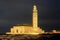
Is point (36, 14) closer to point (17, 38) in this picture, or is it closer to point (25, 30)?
point (25, 30)

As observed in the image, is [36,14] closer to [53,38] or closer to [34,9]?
[34,9]

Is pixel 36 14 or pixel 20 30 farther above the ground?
pixel 36 14

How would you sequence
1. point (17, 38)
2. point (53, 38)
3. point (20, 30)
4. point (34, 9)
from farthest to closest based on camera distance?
point (20, 30), point (34, 9), point (17, 38), point (53, 38)

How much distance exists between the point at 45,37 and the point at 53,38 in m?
1.75

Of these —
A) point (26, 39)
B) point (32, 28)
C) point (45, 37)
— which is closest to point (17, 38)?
point (26, 39)

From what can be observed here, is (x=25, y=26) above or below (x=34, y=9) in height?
below

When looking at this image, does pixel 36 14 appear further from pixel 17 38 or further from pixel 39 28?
pixel 17 38

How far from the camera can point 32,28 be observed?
64.4 meters

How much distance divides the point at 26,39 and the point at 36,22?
20.2m

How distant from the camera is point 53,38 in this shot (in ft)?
138

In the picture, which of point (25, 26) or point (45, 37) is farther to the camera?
point (25, 26)

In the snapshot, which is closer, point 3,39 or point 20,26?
point 3,39

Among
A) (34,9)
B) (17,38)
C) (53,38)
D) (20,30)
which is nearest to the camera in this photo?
(53,38)

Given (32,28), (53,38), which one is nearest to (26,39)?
(53,38)
